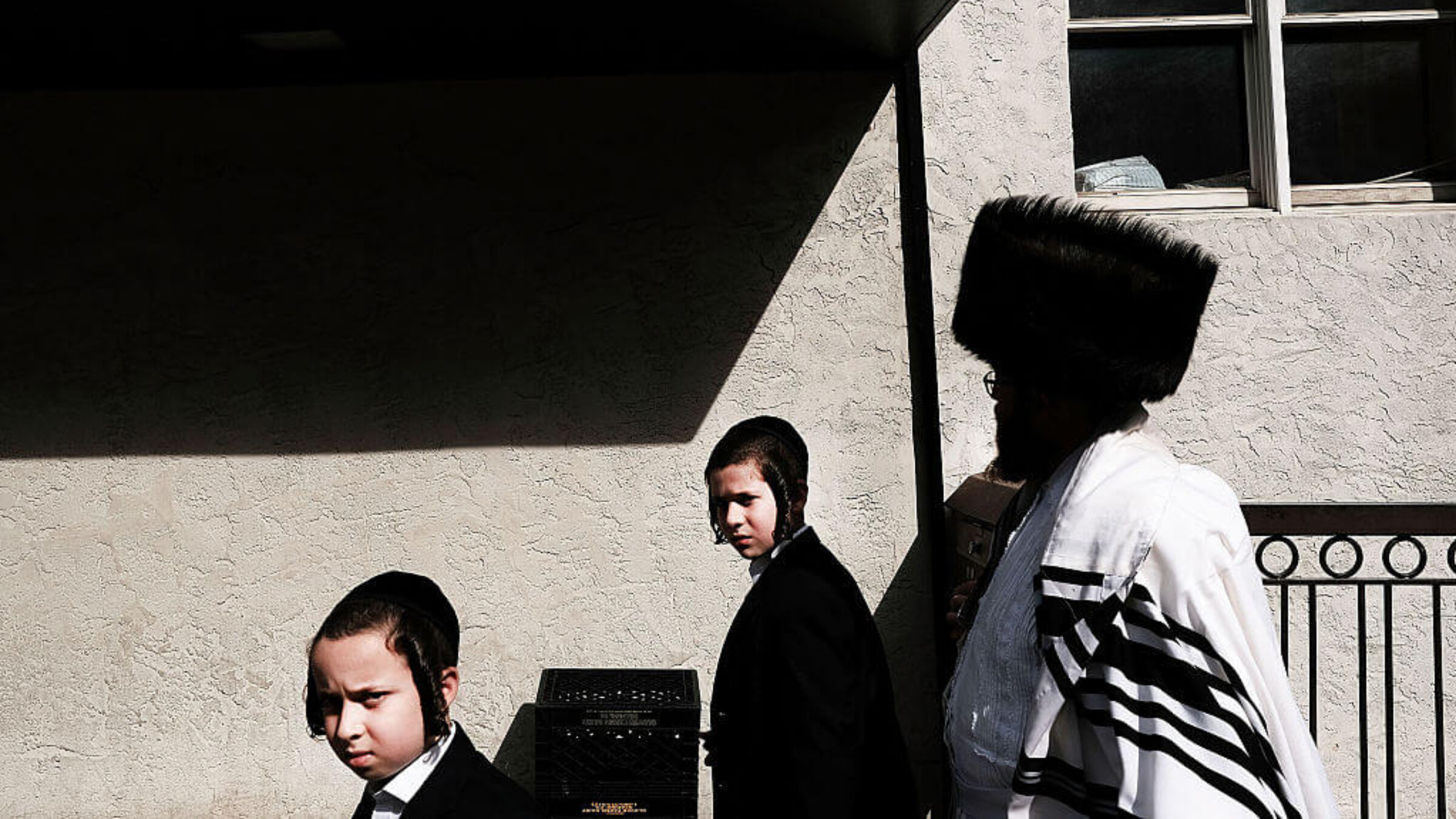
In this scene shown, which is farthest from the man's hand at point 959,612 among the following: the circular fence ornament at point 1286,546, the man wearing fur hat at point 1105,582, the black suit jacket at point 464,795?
the circular fence ornament at point 1286,546

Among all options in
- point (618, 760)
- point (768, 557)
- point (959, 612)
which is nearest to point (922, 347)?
point (618, 760)

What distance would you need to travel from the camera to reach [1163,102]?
5.14 metres

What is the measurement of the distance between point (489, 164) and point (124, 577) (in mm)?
1996

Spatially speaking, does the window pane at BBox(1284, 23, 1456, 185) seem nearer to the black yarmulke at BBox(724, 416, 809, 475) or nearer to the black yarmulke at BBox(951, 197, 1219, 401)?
the black yarmulke at BBox(724, 416, 809, 475)

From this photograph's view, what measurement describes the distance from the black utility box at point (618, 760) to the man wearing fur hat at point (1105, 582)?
243cm

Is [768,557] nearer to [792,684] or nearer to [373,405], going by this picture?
[792,684]

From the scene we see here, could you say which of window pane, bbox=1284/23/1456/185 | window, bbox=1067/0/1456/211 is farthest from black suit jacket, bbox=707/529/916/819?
window pane, bbox=1284/23/1456/185

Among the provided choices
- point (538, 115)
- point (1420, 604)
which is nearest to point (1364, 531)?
point (1420, 604)

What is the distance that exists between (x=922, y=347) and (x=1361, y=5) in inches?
83.9

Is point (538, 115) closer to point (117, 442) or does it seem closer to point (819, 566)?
point (117, 442)

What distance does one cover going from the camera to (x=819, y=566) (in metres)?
3.01

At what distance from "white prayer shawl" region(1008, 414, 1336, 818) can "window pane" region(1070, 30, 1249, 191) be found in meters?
3.56

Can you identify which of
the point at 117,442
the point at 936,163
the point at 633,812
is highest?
the point at 936,163

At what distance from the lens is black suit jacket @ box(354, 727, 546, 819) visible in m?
1.92
